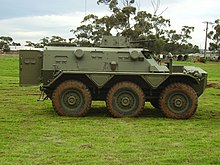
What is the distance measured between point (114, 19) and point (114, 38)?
4378 centimetres

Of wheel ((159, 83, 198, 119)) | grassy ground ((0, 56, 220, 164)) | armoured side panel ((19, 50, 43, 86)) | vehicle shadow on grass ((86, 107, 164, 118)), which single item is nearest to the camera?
grassy ground ((0, 56, 220, 164))

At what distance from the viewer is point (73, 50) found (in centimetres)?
1139

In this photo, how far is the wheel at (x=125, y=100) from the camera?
1122 centimetres

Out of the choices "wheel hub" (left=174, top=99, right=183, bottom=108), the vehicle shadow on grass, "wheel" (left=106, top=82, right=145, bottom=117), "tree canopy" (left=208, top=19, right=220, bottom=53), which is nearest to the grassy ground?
the vehicle shadow on grass

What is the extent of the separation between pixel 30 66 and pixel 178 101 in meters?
4.06

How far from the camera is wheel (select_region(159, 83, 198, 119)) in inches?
445

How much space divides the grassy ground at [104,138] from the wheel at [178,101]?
0.28 meters

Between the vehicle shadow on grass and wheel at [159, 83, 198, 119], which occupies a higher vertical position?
wheel at [159, 83, 198, 119]

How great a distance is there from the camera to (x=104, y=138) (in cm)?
838

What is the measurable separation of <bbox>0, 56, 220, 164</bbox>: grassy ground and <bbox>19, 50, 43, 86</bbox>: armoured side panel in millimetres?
955

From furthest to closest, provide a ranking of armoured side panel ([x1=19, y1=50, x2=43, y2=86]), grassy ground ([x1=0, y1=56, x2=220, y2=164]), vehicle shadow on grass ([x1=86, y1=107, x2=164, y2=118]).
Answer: vehicle shadow on grass ([x1=86, y1=107, x2=164, y2=118])
armoured side panel ([x1=19, y1=50, x2=43, y2=86])
grassy ground ([x1=0, y1=56, x2=220, y2=164])

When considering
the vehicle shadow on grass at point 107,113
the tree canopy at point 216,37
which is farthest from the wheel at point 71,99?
the tree canopy at point 216,37

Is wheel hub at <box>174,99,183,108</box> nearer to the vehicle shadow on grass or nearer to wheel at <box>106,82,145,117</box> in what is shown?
the vehicle shadow on grass

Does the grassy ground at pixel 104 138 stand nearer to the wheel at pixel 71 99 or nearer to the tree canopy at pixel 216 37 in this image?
the wheel at pixel 71 99
